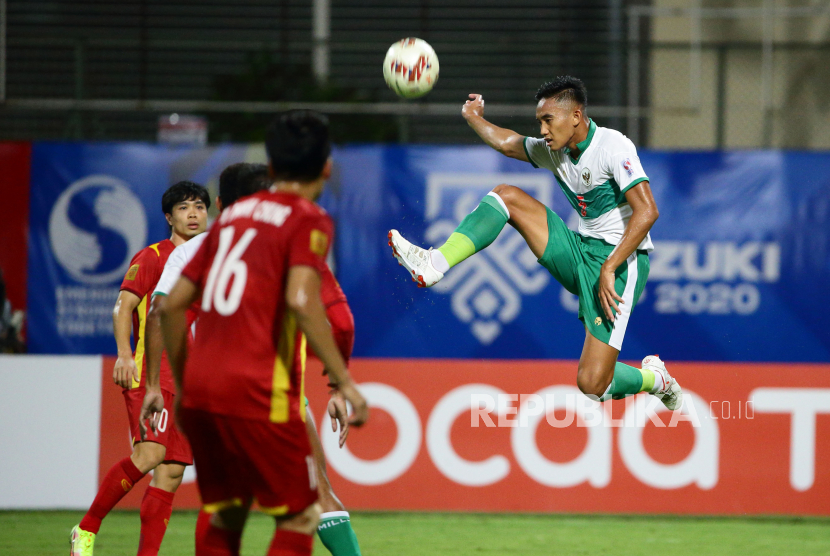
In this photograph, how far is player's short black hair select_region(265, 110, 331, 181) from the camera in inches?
145

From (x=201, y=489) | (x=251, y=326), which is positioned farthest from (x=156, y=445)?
(x=251, y=326)

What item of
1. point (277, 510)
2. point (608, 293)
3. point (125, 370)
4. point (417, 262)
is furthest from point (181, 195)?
point (277, 510)

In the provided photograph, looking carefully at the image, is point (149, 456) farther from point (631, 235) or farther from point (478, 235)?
point (631, 235)

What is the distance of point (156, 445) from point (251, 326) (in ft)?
8.39

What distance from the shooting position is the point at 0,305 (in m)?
10.6

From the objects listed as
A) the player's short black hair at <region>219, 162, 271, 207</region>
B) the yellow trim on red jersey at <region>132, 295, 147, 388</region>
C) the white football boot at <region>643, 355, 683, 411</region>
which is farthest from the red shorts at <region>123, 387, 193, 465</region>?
the white football boot at <region>643, 355, 683, 411</region>

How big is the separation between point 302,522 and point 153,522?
2126mm

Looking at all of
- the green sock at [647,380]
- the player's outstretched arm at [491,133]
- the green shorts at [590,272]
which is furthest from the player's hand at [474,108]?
the green sock at [647,380]

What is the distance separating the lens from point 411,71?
585cm

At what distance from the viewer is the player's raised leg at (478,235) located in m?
5.61

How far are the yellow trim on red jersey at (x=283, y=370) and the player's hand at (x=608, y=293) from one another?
8.24 feet

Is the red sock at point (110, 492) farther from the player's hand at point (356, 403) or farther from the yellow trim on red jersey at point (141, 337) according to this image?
the player's hand at point (356, 403)

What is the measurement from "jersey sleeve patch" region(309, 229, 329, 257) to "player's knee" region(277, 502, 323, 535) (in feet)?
3.21

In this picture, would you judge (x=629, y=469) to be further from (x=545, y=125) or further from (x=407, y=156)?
(x=407, y=156)
